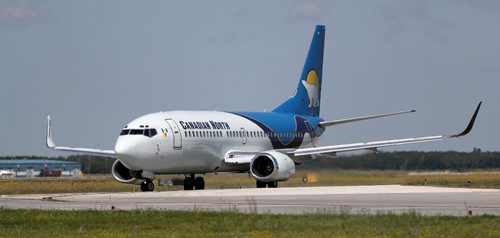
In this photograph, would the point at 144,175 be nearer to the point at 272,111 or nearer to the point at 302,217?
the point at 272,111

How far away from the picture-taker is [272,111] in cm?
6334

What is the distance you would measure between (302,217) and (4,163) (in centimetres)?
12525

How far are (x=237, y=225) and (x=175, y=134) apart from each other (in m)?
25.6

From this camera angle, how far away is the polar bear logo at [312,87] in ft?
212

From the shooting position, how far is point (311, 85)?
65125mm

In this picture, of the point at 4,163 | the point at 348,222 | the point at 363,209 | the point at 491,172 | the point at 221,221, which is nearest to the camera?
the point at 348,222

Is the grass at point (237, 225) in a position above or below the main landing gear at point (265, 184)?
below

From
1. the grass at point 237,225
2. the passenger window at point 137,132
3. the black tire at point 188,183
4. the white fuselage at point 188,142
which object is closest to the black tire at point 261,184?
the white fuselage at point 188,142

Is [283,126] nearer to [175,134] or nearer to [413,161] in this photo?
[413,161]

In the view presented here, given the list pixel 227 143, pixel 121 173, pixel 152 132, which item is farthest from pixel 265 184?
pixel 152 132

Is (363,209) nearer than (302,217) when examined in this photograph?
No

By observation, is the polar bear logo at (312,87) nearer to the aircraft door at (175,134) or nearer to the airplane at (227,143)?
the airplane at (227,143)

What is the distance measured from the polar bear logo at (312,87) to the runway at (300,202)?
1957 cm

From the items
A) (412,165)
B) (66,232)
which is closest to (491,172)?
(412,165)
